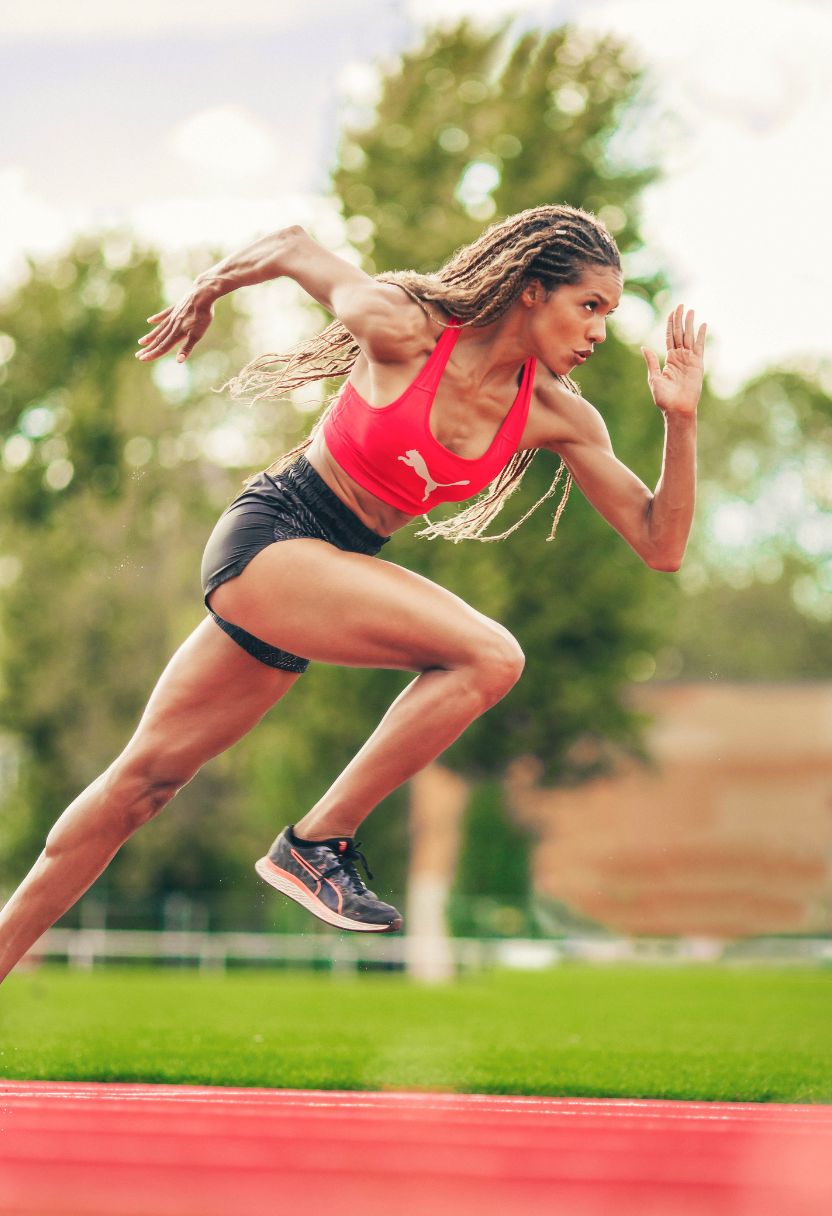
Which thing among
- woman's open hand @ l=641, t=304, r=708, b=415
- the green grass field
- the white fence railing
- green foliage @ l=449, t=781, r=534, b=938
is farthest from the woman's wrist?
green foliage @ l=449, t=781, r=534, b=938

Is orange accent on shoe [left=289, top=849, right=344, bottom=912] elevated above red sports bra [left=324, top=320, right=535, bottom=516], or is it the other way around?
red sports bra [left=324, top=320, right=535, bottom=516]

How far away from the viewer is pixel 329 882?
396cm

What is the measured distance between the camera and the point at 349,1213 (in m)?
2.93

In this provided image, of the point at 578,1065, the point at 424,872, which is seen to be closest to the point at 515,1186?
the point at 578,1065

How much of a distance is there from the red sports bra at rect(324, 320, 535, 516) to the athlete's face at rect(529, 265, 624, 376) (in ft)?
0.49

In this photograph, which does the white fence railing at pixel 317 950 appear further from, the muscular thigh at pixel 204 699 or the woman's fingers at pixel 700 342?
the woman's fingers at pixel 700 342

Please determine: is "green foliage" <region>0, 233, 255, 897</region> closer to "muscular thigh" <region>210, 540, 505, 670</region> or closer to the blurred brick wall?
the blurred brick wall

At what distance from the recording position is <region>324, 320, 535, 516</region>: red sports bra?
3.87 m

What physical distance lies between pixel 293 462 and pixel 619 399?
16653 mm

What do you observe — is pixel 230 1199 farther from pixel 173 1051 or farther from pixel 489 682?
pixel 173 1051

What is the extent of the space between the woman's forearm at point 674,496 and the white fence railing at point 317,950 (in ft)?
60.6

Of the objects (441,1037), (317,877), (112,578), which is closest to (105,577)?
(112,578)

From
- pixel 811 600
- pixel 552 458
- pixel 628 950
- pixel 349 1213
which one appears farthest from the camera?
pixel 811 600

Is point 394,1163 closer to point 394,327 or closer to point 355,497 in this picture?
point 355,497
